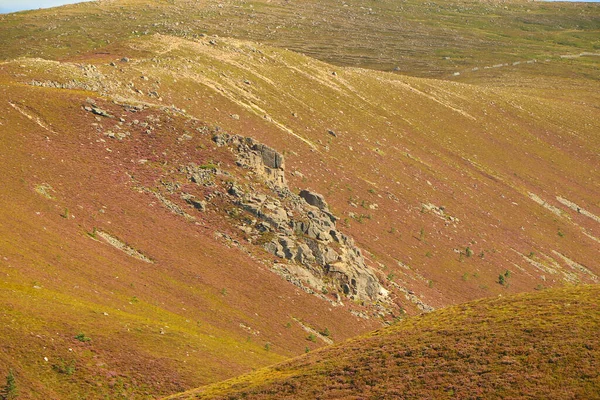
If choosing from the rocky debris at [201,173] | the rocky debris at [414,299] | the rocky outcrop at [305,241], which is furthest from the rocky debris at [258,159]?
the rocky debris at [414,299]

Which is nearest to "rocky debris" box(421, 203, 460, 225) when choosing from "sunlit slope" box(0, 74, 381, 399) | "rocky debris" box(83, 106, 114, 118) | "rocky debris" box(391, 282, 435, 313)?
"rocky debris" box(391, 282, 435, 313)

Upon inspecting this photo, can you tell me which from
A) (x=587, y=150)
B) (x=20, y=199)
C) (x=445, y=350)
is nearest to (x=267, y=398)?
(x=445, y=350)

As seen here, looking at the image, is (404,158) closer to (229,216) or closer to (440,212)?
(440,212)

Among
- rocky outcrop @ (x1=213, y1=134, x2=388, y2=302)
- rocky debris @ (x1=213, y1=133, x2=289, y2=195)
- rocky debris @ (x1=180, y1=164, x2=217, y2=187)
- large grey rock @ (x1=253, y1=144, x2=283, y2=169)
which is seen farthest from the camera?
large grey rock @ (x1=253, y1=144, x2=283, y2=169)

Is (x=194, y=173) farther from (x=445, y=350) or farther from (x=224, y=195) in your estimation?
(x=445, y=350)

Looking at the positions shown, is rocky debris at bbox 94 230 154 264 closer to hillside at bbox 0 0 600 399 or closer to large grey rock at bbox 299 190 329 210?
hillside at bbox 0 0 600 399
